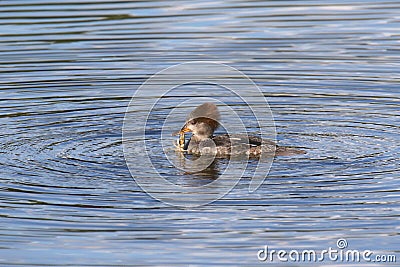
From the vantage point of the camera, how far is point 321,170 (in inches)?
455

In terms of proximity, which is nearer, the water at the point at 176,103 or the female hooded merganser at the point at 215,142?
the water at the point at 176,103

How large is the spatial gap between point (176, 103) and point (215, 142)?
2459 millimetres

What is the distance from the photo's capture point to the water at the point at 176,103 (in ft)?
31.6

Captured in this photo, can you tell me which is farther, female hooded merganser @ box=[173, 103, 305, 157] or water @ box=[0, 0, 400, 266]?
female hooded merganser @ box=[173, 103, 305, 157]

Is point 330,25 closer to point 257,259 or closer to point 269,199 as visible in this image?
point 269,199

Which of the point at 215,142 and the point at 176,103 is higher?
the point at 176,103

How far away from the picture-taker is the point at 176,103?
50.1 feet

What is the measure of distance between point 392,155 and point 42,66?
733cm

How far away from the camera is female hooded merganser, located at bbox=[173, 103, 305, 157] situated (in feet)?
40.8

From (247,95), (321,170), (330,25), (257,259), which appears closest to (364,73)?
(247,95)

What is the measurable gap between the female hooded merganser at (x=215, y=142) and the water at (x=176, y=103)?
332mm

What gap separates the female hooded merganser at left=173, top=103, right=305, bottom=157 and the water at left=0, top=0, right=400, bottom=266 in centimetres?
33

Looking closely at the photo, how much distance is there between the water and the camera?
9.62 meters

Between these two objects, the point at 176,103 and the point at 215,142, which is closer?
the point at 215,142
